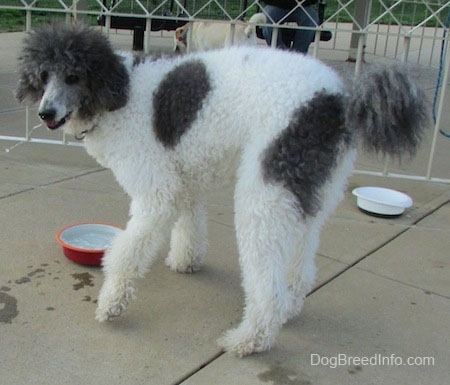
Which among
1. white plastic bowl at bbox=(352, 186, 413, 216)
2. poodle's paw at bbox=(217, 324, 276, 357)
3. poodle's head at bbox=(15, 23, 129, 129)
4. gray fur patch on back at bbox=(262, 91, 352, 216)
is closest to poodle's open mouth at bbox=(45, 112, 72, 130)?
poodle's head at bbox=(15, 23, 129, 129)

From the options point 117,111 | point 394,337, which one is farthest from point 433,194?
point 117,111

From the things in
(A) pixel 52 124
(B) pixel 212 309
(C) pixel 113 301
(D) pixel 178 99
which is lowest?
(B) pixel 212 309

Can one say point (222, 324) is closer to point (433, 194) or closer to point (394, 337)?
point (394, 337)

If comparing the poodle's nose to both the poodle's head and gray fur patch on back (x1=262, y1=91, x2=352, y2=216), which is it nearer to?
the poodle's head

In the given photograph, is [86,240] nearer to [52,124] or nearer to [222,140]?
[52,124]

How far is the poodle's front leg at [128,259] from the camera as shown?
3025 millimetres

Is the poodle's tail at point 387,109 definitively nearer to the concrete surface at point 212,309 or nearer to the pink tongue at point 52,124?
the concrete surface at point 212,309

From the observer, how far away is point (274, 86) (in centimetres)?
274

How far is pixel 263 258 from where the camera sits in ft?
9.23

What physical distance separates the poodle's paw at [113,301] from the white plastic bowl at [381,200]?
2.34 meters

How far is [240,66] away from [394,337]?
1.65 meters

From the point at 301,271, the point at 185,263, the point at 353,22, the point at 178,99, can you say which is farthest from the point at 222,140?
the point at 353,22

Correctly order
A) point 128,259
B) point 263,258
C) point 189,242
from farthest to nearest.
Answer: point 189,242 < point 128,259 < point 263,258

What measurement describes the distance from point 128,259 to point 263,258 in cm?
73
